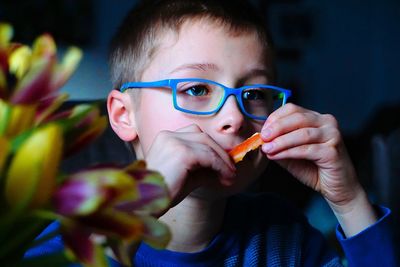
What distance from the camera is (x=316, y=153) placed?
0.99m

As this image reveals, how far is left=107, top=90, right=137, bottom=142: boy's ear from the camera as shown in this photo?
1097 mm

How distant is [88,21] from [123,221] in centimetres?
293

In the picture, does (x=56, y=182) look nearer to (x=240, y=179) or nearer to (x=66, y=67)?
(x=66, y=67)

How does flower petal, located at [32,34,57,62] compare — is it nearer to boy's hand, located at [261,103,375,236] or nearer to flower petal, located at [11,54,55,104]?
flower petal, located at [11,54,55,104]

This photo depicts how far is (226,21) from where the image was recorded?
3.36ft

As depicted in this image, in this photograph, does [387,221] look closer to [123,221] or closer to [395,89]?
[123,221]

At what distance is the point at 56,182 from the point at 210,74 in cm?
60

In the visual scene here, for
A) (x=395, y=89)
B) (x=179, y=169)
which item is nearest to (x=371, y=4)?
(x=395, y=89)

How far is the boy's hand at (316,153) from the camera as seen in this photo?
93 cm

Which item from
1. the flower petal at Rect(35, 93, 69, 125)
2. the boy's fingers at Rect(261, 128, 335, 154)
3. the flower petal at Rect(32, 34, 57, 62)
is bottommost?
the boy's fingers at Rect(261, 128, 335, 154)

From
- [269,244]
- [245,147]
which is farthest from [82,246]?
[269,244]

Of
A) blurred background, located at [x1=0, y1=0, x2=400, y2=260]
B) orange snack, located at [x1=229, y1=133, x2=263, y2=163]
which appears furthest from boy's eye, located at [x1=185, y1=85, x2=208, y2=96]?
blurred background, located at [x1=0, y1=0, x2=400, y2=260]

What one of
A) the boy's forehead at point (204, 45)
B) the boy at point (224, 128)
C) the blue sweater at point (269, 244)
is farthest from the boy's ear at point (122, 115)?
the blue sweater at point (269, 244)

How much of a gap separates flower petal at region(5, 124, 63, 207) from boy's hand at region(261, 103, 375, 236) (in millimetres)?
586
